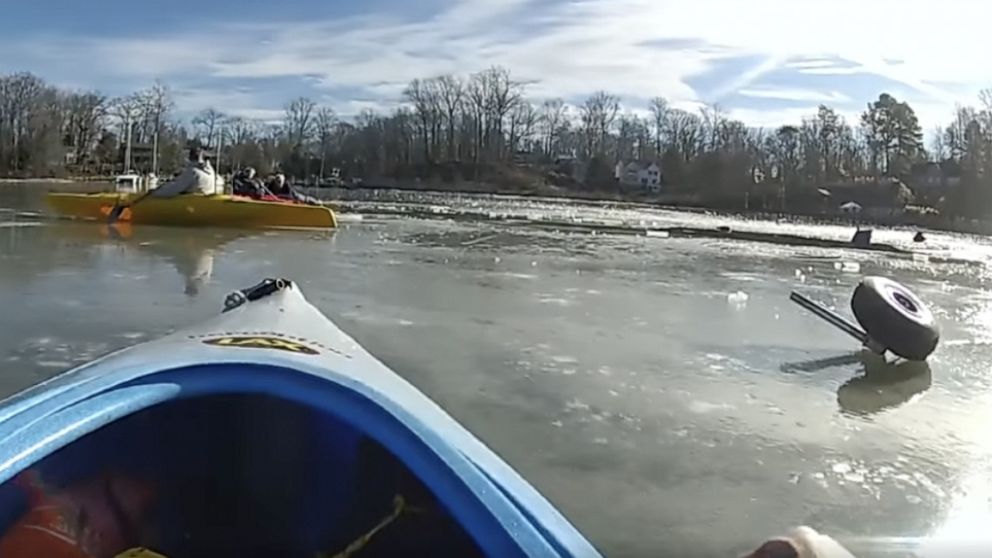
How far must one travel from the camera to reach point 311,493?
2605mm

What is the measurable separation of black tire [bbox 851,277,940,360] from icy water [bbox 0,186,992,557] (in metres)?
0.17

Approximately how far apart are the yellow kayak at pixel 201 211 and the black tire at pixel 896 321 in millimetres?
12100

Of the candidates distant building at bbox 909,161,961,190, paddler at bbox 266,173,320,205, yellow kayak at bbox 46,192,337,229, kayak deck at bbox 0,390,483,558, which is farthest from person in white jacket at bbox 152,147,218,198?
distant building at bbox 909,161,961,190

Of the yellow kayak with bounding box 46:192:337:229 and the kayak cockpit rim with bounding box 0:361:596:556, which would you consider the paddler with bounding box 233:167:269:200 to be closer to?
the yellow kayak with bounding box 46:192:337:229

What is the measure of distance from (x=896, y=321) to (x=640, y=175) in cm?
7930

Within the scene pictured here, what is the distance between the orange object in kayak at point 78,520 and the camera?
2.02 meters

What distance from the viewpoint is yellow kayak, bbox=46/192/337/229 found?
16.4 metres

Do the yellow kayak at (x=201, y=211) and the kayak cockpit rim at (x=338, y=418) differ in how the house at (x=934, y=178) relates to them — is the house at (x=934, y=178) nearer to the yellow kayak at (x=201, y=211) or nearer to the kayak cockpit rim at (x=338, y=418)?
the yellow kayak at (x=201, y=211)

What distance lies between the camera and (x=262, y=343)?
2738 millimetres

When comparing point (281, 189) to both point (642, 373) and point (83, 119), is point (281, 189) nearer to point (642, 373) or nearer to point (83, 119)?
point (642, 373)

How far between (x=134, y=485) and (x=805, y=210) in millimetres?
63796

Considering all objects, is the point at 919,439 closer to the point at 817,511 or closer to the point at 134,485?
the point at 817,511

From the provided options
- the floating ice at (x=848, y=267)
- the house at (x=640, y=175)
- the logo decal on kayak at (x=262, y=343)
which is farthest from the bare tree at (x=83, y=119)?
the logo decal on kayak at (x=262, y=343)

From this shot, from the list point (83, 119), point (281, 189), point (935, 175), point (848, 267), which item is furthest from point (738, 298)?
point (83, 119)
